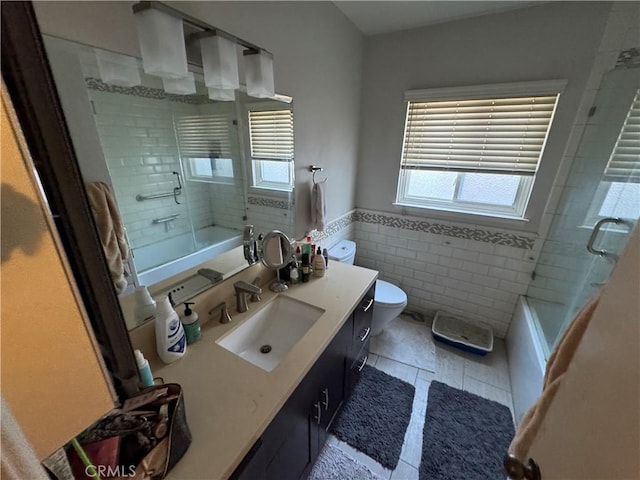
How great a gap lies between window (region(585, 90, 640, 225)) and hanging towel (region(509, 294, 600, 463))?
1.08 metres

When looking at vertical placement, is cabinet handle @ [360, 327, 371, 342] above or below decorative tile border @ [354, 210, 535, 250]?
below

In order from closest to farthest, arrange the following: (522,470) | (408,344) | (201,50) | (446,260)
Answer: (522,470) → (201,50) → (408,344) → (446,260)

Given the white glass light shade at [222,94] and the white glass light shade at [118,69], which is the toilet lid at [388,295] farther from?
the white glass light shade at [118,69]

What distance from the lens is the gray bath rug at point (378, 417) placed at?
1420 millimetres

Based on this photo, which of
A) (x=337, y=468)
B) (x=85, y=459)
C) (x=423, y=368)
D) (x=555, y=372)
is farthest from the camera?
(x=423, y=368)

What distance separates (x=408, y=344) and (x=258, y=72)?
219cm

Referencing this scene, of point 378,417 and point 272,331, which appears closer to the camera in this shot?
point 272,331

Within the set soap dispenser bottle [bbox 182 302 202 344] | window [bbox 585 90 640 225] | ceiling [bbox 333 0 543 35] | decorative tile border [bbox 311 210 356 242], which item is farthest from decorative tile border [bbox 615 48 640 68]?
soap dispenser bottle [bbox 182 302 202 344]

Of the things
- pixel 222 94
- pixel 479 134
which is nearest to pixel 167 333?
pixel 222 94

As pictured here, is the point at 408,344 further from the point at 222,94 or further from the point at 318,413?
the point at 222,94

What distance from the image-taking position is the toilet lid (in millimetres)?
1986

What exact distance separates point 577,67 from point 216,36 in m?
2.10

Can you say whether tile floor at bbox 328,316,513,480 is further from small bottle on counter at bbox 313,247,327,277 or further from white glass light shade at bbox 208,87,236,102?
white glass light shade at bbox 208,87,236,102

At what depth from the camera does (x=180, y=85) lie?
0.94 metres
